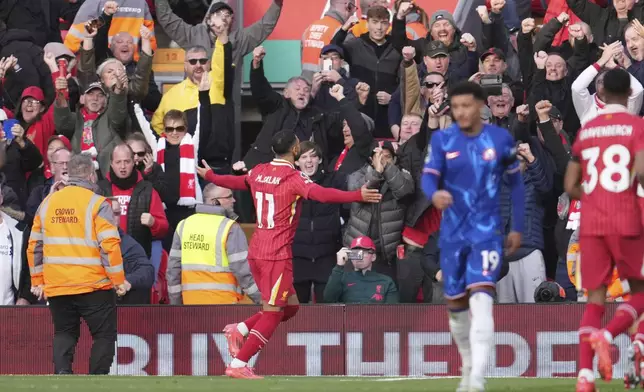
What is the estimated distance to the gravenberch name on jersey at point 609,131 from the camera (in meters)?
9.58

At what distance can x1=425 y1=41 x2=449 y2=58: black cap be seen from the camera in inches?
648

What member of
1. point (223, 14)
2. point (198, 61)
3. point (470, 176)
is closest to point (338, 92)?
point (198, 61)

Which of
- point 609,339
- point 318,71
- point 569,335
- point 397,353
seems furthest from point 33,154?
point 609,339

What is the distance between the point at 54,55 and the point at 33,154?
6.62 ft

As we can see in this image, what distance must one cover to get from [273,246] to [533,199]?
139 inches

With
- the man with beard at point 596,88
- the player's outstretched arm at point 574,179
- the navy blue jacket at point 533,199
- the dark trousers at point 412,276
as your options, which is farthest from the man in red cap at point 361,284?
the player's outstretched arm at point 574,179

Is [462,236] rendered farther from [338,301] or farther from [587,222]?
[338,301]

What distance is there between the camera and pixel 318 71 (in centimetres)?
1758

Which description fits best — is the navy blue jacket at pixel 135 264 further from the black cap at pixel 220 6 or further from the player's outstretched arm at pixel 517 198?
the player's outstretched arm at pixel 517 198

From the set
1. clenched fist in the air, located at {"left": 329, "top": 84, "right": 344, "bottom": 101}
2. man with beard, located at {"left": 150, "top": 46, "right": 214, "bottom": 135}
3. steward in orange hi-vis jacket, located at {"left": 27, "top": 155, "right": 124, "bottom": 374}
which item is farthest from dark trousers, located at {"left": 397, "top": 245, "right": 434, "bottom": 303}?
man with beard, located at {"left": 150, "top": 46, "right": 214, "bottom": 135}

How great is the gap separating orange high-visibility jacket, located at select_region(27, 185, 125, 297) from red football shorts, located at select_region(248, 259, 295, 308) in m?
1.38

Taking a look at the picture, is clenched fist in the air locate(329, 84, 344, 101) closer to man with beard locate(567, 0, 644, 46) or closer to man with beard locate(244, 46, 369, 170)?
man with beard locate(244, 46, 369, 170)

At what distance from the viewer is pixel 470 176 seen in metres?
9.85

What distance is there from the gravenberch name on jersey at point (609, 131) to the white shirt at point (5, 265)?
728cm
